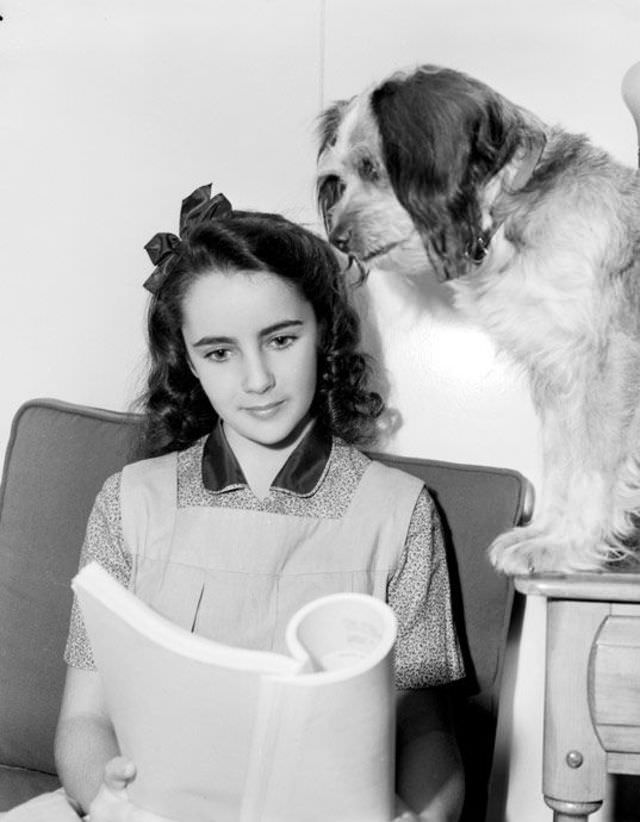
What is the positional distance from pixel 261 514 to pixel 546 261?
1.49ft

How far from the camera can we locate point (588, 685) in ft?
3.62

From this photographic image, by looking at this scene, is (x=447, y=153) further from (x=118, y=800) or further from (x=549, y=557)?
(x=118, y=800)

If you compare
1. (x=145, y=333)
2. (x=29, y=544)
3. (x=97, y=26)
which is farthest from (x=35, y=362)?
(x=97, y=26)

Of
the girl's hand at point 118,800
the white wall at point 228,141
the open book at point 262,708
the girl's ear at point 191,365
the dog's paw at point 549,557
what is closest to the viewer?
the open book at point 262,708

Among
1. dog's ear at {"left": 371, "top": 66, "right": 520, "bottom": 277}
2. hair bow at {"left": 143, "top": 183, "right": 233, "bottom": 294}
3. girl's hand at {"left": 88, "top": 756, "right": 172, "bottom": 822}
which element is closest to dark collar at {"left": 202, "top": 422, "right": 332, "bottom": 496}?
hair bow at {"left": 143, "top": 183, "right": 233, "bottom": 294}

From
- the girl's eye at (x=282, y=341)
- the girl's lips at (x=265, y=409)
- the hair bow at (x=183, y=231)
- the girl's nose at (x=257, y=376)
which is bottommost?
the girl's lips at (x=265, y=409)

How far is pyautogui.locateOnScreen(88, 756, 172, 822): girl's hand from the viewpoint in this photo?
3.45 ft

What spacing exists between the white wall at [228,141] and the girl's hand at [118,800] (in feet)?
2.42

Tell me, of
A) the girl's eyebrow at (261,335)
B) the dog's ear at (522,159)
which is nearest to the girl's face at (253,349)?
the girl's eyebrow at (261,335)

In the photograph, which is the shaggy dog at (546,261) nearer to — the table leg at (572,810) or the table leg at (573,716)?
the table leg at (573,716)

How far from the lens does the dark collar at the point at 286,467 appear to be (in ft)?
4.72

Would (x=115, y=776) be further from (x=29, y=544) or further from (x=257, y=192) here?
(x=257, y=192)

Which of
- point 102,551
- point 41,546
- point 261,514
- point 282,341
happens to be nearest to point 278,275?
point 282,341

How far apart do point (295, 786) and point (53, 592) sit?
30.1 inches
